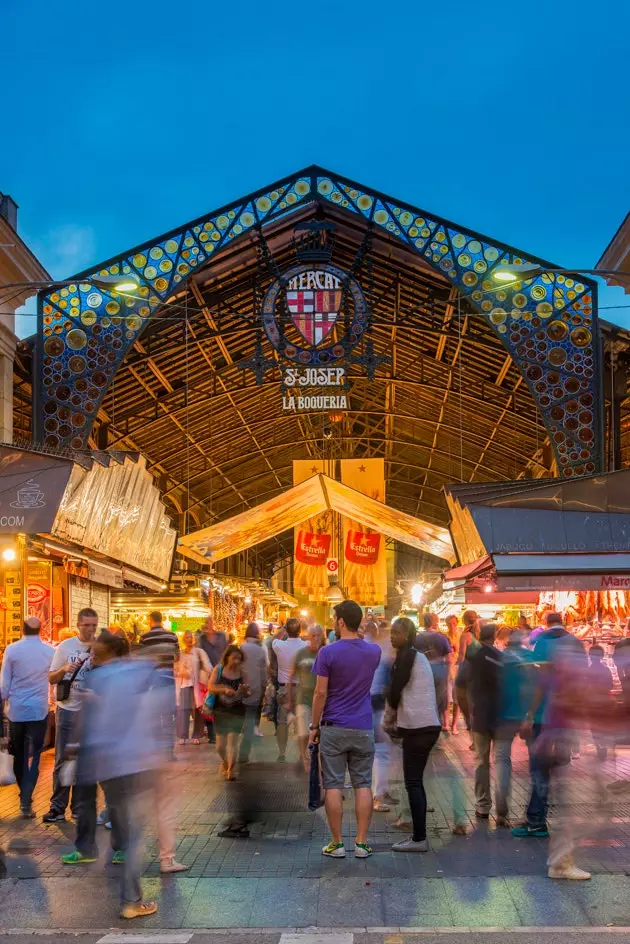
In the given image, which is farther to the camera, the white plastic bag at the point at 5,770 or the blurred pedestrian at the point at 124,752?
the white plastic bag at the point at 5,770

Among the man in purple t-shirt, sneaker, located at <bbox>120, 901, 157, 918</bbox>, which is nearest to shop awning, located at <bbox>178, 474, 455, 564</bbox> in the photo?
the man in purple t-shirt

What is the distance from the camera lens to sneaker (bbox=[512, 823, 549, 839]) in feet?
29.1

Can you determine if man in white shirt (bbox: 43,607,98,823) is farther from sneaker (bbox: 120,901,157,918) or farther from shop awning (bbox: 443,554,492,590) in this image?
shop awning (bbox: 443,554,492,590)

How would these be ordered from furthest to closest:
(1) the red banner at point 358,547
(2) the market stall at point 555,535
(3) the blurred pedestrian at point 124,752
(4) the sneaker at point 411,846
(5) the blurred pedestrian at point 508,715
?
→ (1) the red banner at point 358,547
(2) the market stall at point 555,535
(5) the blurred pedestrian at point 508,715
(4) the sneaker at point 411,846
(3) the blurred pedestrian at point 124,752

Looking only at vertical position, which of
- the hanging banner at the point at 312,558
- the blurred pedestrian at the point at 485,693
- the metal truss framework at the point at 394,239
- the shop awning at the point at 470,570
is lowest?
the blurred pedestrian at the point at 485,693

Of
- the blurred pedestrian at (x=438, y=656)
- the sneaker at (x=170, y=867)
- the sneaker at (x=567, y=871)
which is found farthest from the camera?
the blurred pedestrian at (x=438, y=656)

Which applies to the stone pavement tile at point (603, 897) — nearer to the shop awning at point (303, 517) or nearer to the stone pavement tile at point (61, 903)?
the stone pavement tile at point (61, 903)

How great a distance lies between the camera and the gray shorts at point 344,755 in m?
8.00

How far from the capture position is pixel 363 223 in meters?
21.2

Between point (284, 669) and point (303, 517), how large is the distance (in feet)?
36.8

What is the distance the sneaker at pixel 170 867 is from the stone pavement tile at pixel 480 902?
70.2 inches

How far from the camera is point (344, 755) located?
8086mm

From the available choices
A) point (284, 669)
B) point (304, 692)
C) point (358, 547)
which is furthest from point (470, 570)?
point (358, 547)

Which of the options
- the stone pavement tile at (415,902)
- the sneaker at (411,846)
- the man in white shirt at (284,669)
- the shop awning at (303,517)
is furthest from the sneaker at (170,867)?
the shop awning at (303,517)
